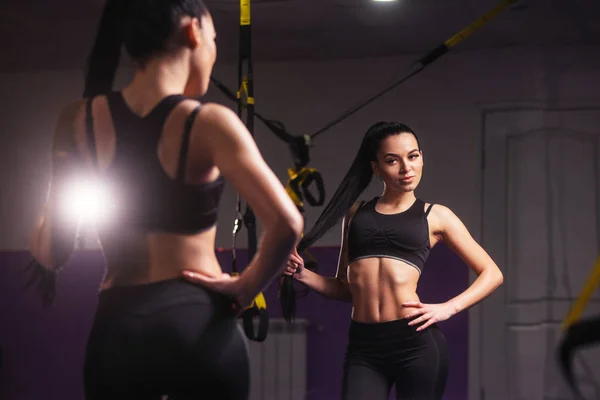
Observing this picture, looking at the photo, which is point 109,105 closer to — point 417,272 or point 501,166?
point 417,272

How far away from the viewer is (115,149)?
1.33 meters

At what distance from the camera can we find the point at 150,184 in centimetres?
131

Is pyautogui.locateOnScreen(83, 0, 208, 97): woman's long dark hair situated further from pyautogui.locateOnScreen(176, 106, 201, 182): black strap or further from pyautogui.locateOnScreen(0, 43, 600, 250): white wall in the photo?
pyautogui.locateOnScreen(0, 43, 600, 250): white wall

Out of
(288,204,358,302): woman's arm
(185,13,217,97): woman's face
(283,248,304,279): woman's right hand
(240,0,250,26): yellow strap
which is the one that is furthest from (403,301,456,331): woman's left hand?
(185,13,217,97): woman's face

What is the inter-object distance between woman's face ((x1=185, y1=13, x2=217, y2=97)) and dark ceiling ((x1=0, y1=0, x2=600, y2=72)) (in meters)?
2.66

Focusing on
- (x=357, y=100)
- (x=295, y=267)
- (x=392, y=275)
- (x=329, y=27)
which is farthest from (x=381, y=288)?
(x=357, y=100)

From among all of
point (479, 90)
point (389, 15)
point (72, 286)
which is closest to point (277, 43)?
point (389, 15)

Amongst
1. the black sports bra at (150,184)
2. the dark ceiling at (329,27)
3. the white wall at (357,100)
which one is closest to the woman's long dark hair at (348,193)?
the black sports bra at (150,184)

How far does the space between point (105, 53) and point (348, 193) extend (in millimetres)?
1362

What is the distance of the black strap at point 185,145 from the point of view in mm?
1294

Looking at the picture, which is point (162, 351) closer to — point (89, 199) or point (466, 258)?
point (89, 199)

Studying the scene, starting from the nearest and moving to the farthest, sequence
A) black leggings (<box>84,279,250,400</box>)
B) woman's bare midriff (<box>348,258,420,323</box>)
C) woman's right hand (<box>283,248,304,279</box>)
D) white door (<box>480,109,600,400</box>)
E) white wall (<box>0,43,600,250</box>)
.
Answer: black leggings (<box>84,279,250,400</box>) < woman's bare midriff (<box>348,258,420,323</box>) < woman's right hand (<box>283,248,304,279</box>) < white door (<box>480,109,600,400</box>) < white wall (<box>0,43,600,250</box>)

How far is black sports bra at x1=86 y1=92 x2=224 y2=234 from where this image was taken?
4.29 ft

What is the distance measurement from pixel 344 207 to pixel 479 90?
2228 mm
